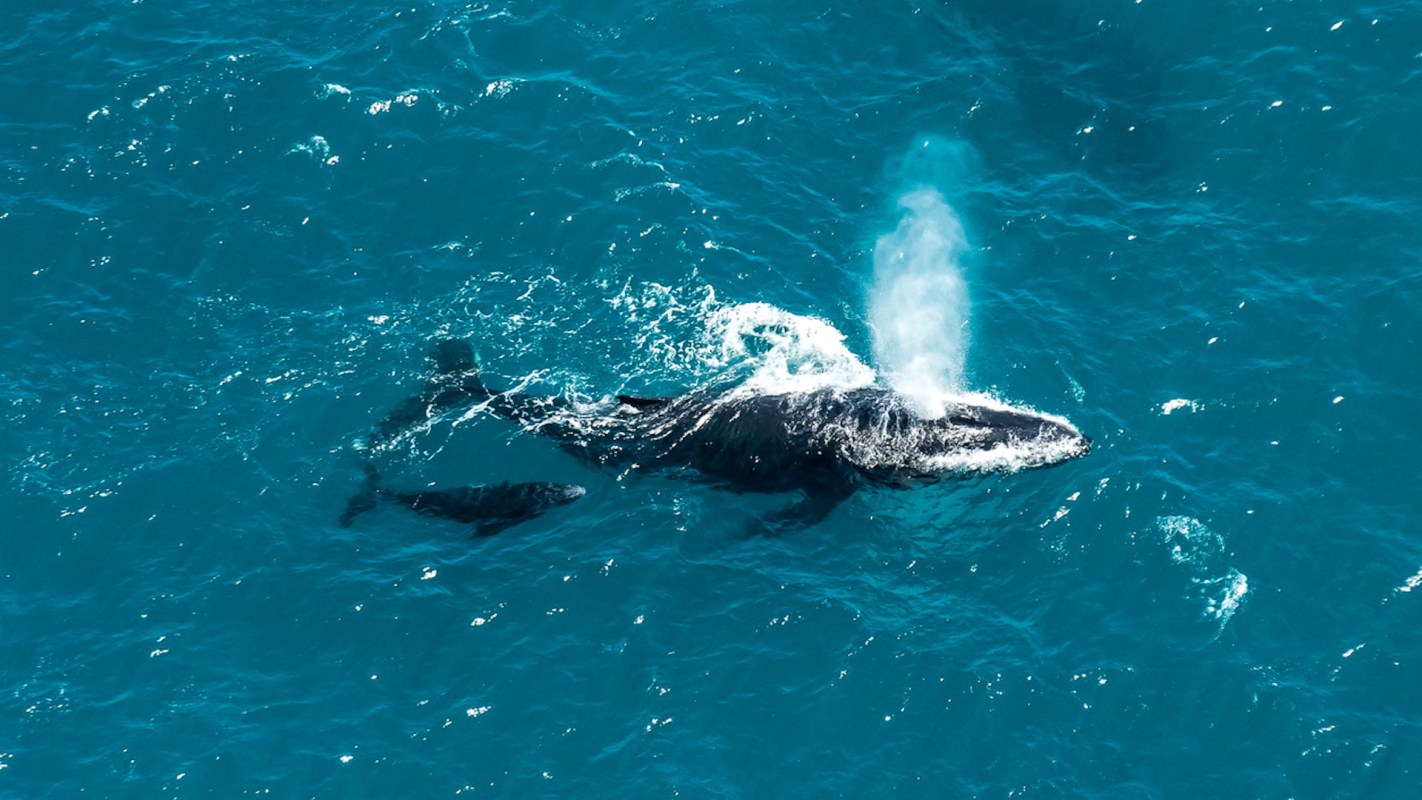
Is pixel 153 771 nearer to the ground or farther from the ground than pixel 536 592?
nearer to the ground

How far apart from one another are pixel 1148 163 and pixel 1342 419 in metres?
17.0

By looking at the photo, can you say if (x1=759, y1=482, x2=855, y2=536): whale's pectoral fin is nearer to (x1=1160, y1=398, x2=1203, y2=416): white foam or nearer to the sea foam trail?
the sea foam trail

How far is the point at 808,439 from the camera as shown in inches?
2559

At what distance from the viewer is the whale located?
64812 millimetres

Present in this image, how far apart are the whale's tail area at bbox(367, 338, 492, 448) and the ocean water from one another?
42.9 inches

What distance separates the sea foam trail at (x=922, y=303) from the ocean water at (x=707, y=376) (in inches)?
8.6

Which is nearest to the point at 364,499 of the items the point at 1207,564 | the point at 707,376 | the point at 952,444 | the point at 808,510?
the point at 707,376

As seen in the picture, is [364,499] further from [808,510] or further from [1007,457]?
[1007,457]

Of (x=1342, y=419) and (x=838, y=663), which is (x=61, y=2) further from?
(x=1342, y=419)

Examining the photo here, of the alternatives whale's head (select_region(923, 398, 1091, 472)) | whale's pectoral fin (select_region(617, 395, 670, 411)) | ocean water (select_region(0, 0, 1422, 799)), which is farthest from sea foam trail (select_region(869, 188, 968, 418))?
whale's pectoral fin (select_region(617, 395, 670, 411))

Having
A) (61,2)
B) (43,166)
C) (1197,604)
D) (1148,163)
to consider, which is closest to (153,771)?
(43,166)

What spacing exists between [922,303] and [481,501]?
74.8ft

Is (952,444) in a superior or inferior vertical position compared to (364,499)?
superior

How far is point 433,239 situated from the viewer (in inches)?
2923
